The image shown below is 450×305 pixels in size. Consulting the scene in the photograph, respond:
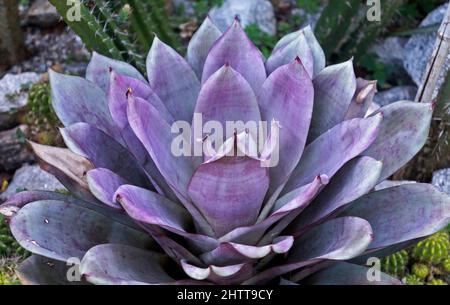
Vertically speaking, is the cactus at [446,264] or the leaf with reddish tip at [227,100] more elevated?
the leaf with reddish tip at [227,100]

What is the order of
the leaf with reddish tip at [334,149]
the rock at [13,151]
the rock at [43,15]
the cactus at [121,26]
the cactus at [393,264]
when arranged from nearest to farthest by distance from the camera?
the leaf with reddish tip at [334,149] → the cactus at [393,264] → the cactus at [121,26] → the rock at [13,151] → the rock at [43,15]

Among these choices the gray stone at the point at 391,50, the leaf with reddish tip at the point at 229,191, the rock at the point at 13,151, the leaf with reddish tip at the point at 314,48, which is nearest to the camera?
the leaf with reddish tip at the point at 229,191

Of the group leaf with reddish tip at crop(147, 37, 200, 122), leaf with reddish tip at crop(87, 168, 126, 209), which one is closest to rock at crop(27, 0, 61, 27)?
leaf with reddish tip at crop(147, 37, 200, 122)

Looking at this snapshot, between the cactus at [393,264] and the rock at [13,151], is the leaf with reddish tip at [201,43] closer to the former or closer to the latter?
the cactus at [393,264]

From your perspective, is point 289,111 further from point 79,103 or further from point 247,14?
point 247,14

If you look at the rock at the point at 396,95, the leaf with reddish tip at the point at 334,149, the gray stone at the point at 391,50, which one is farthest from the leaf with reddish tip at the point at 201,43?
the gray stone at the point at 391,50

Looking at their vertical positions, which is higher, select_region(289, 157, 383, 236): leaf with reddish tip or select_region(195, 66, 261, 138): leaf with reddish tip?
select_region(195, 66, 261, 138): leaf with reddish tip

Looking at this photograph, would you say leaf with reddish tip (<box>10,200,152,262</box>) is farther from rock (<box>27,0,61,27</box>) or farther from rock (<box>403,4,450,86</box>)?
rock (<box>27,0,61,27</box>)
